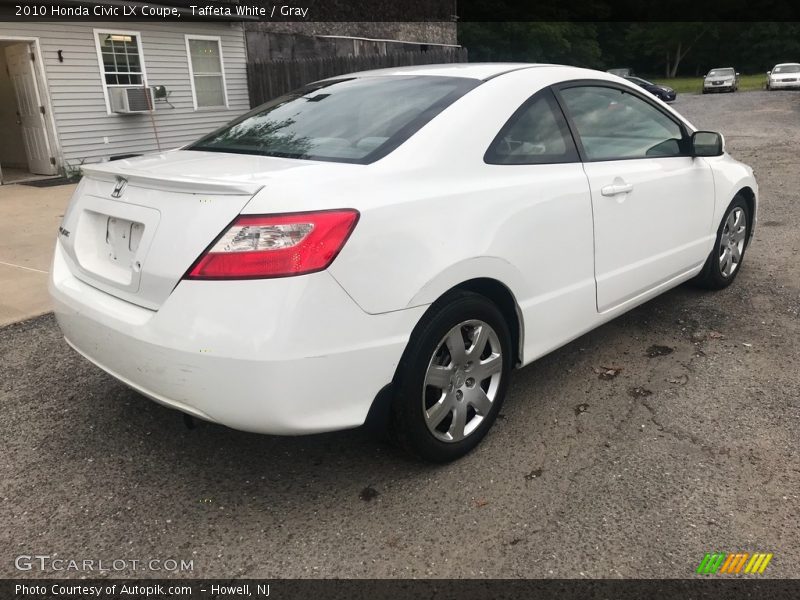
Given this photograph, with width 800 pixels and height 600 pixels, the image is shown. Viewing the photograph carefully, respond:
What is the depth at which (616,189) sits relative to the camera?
3316mm

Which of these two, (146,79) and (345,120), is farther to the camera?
(146,79)

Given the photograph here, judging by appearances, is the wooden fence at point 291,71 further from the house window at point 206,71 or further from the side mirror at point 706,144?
the side mirror at point 706,144

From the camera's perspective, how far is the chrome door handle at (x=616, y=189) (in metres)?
3.25

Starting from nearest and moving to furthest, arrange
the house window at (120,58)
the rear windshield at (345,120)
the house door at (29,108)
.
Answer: the rear windshield at (345,120), the house door at (29,108), the house window at (120,58)

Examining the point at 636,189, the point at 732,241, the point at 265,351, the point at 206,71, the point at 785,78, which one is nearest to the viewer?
the point at 265,351

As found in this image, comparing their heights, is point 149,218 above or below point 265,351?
above

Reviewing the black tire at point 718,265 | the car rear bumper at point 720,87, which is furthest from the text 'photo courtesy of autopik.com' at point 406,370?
the car rear bumper at point 720,87

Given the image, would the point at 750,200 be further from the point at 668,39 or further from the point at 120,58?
the point at 668,39

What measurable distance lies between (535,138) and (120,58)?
38.4 feet

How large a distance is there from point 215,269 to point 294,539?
103cm

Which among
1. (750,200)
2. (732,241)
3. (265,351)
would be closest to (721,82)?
(750,200)

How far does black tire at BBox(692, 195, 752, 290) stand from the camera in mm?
4512

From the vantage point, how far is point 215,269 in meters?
2.19

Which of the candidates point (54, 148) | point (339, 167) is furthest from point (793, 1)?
point (339, 167)
